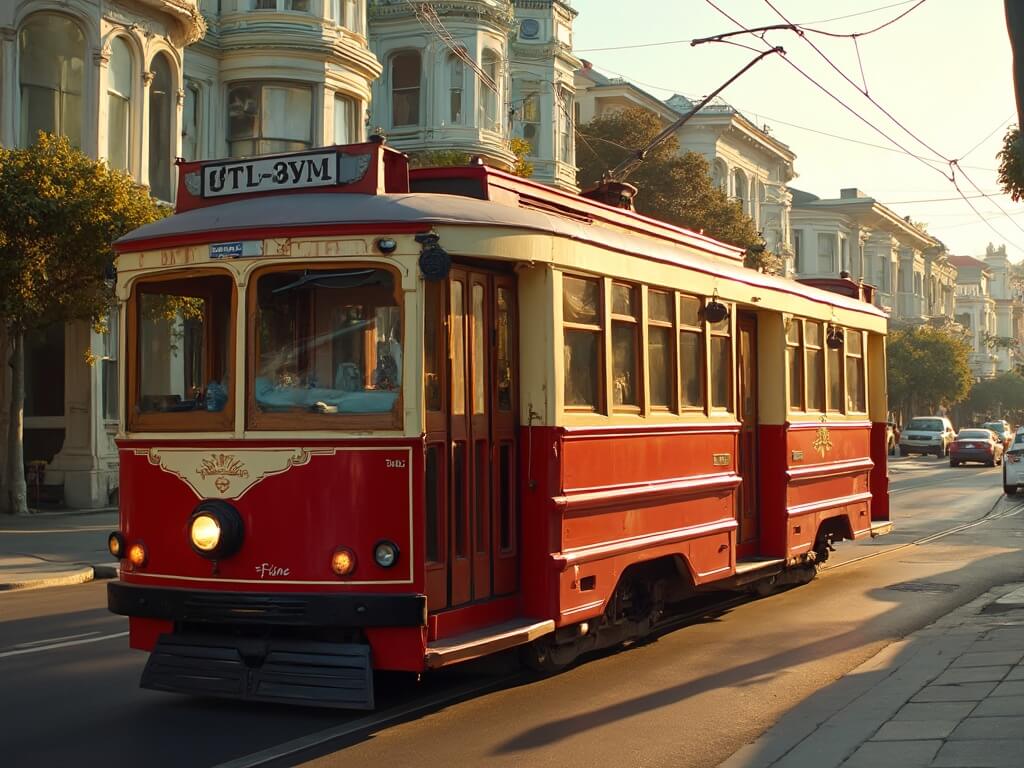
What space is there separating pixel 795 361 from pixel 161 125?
57.7 feet

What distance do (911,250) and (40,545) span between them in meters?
76.3

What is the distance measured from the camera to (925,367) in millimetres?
69438

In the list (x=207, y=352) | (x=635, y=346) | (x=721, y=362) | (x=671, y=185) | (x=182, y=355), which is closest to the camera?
(x=207, y=352)

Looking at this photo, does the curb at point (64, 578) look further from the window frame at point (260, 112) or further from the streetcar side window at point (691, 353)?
the window frame at point (260, 112)

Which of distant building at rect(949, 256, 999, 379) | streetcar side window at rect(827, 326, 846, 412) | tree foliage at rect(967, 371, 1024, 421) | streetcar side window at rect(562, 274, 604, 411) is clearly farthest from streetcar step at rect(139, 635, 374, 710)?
distant building at rect(949, 256, 999, 379)

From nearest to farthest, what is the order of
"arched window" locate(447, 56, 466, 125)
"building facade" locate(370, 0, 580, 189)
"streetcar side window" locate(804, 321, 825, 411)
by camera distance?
"streetcar side window" locate(804, 321, 825, 411), "building facade" locate(370, 0, 580, 189), "arched window" locate(447, 56, 466, 125)

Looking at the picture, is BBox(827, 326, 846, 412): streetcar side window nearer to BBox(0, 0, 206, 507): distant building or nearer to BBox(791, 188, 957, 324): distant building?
BBox(0, 0, 206, 507): distant building

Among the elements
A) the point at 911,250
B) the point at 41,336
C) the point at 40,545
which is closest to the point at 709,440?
the point at 40,545

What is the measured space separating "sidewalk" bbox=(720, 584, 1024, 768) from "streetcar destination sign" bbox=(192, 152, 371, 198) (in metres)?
4.00

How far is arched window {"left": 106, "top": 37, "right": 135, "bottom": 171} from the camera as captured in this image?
2577 centimetres

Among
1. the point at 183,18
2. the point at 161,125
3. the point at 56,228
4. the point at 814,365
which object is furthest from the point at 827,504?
the point at 183,18

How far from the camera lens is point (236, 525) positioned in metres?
7.91

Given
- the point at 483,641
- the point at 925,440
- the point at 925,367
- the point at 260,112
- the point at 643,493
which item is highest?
the point at 260,112

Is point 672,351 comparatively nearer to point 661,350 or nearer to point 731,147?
point 661,350
